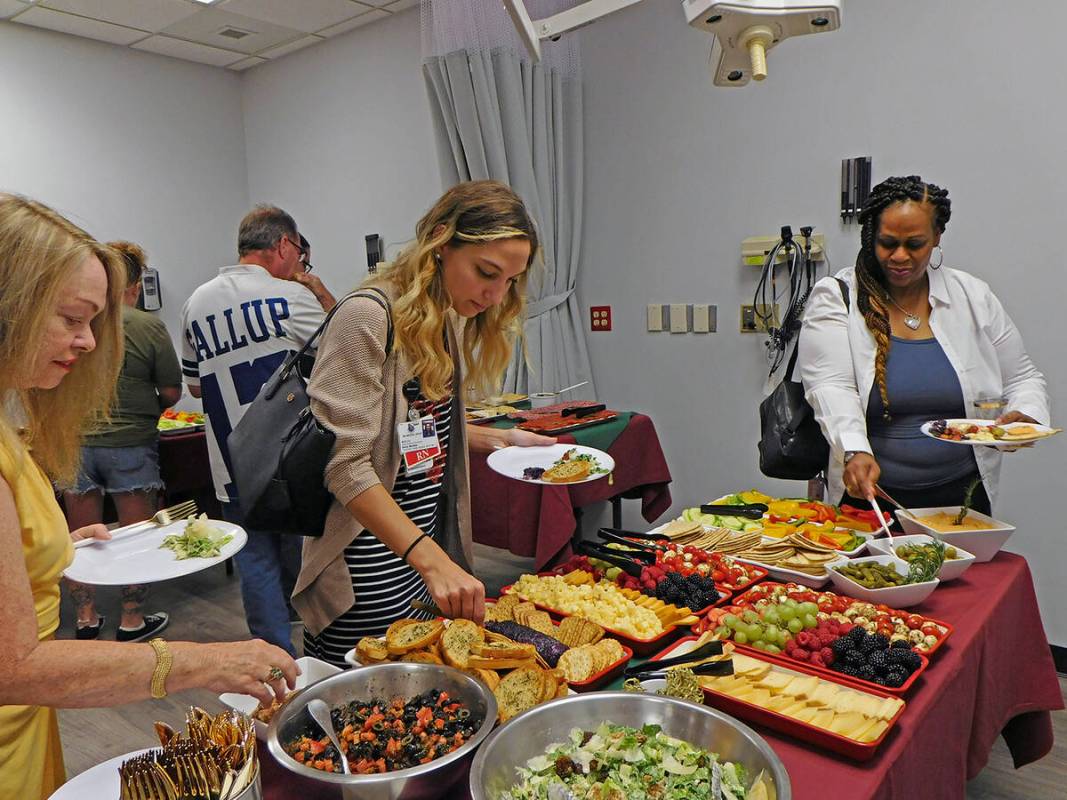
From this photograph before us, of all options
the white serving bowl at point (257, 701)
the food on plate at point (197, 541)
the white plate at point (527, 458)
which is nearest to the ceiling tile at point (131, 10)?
the food on plate at point (197, 541)

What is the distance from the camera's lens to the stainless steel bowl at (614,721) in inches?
36.0

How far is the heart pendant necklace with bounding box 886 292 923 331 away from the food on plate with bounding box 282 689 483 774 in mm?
1596

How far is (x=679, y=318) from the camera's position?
3961mm

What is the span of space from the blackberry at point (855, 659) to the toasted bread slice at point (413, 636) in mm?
657

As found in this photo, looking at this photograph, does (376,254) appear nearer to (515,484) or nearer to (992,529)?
(515,484)

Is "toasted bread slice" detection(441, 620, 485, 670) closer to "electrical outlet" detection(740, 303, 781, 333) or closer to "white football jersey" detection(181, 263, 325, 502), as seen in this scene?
"white football jersey" detection(181, 263, 325, 502)

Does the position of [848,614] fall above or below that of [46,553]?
below

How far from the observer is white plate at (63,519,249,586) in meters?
1.64

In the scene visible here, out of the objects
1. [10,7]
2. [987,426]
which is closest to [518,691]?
[987,426]

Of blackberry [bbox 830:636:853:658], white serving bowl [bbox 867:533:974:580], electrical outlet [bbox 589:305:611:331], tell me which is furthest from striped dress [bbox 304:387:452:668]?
electrical outlet [bbox 589:305:611:331]

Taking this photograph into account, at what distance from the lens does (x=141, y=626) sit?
11.2 feet

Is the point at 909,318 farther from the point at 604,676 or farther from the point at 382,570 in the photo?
the point at 382,570

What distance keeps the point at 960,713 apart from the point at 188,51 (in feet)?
18.9

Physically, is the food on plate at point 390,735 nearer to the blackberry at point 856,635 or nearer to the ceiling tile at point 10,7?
the blackberry at point 856,635
